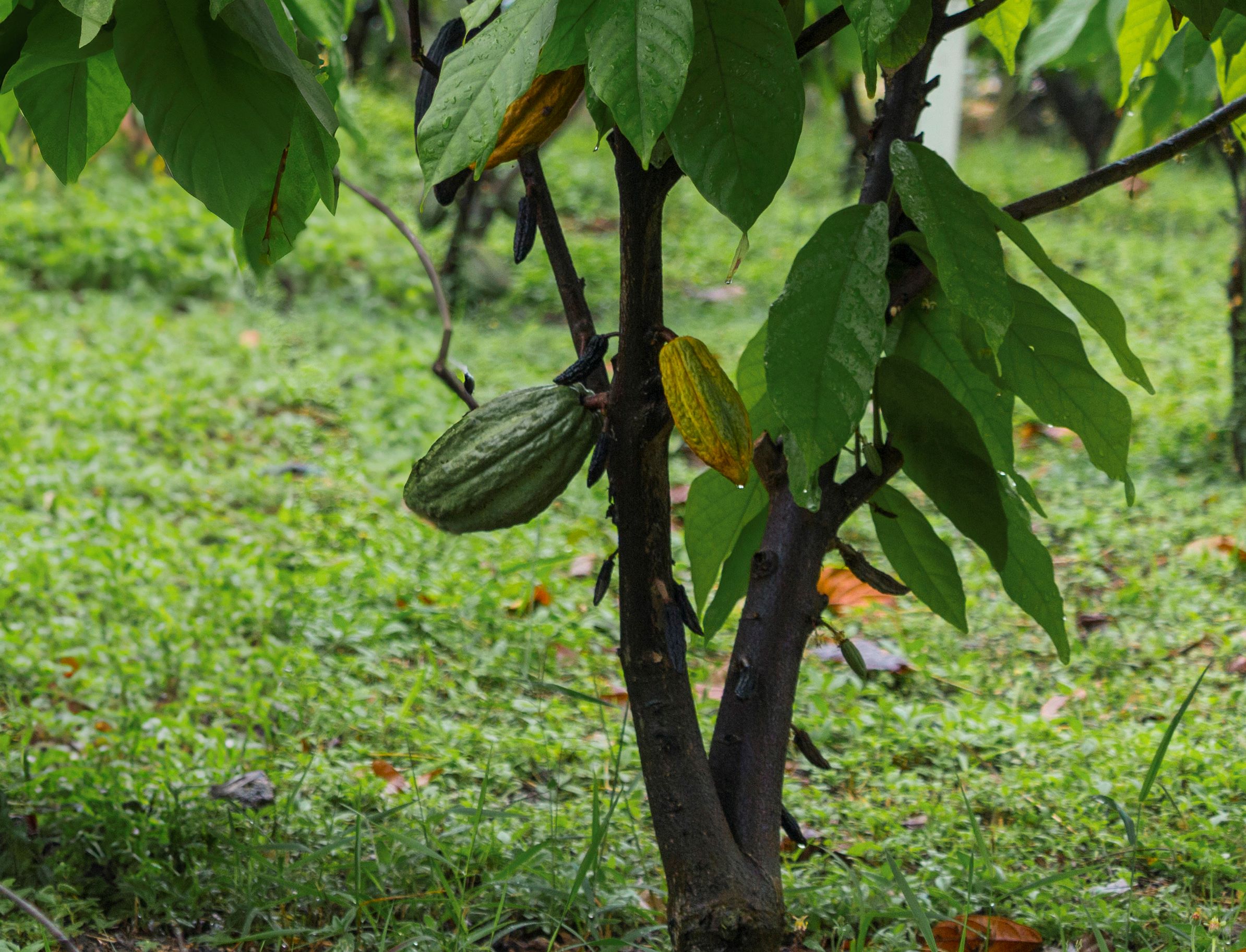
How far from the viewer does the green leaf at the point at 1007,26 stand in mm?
994

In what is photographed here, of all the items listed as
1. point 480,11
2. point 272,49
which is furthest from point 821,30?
point 272,49

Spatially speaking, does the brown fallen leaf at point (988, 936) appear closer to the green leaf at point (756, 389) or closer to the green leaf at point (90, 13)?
the green leaf at point (756, 389)

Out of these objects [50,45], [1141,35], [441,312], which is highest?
[1141,35]

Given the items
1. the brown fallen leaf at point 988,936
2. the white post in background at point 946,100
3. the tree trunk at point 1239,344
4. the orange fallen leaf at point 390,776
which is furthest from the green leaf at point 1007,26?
the white post in background at point 946,100

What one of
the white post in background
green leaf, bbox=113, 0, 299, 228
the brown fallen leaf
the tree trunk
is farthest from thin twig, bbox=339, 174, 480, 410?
the white post in background

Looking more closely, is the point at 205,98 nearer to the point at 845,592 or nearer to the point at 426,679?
the point at 426,679

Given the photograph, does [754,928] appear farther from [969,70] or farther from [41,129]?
[969,70]

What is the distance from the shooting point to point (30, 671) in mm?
1752

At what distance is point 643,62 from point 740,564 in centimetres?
66

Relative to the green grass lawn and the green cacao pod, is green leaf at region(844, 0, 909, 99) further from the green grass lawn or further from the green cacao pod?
the green grass lawn

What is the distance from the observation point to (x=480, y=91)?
25.9 inches

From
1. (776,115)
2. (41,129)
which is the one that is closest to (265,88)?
(41,129)

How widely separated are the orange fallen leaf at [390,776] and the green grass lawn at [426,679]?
20 mm

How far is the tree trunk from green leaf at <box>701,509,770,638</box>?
184cm
